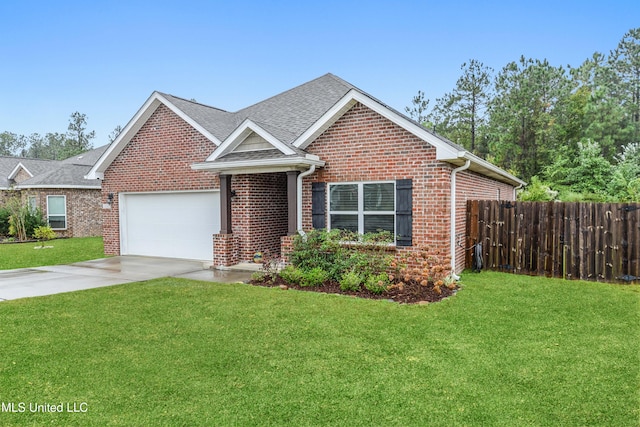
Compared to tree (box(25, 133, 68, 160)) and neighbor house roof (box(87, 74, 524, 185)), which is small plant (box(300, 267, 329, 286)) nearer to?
neighbor house roof (box(87, 74, 524, 185))

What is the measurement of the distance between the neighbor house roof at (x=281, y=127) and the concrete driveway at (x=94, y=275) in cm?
282

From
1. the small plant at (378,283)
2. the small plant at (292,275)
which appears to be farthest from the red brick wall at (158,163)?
the small plant at (378,283)

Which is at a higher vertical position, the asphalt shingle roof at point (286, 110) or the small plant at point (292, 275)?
the asphalt shingle roof at point (286, 110)

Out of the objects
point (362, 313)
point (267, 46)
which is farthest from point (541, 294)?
point (267, 46)

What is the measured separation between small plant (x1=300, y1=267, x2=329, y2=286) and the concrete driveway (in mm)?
1665

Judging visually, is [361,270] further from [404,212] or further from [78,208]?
[78,208]

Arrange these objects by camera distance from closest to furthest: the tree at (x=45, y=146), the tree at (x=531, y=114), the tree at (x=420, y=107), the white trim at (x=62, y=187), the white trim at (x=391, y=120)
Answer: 1. the white trim at (x=391, y=120)
2. the white trim at (x=62, y=187)
3. the tree at (x=531, y=114)
4. the tree at (x=420, y=107)
5. the tree at (x=45, y=146)

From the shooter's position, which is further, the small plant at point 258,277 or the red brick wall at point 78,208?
the red brick wall at point 78,208

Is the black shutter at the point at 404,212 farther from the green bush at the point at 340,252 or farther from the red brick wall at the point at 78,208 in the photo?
the red brick wall at the point at 78,208

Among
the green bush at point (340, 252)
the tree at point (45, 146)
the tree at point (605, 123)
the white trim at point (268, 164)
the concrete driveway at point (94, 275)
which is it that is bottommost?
the concrete driveway at point (94, 275)

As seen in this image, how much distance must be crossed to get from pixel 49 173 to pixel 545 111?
112ft

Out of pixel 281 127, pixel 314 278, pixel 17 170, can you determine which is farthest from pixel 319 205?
pixel 17 170

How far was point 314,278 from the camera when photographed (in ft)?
28.6

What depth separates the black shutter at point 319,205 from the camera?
32.9ft
